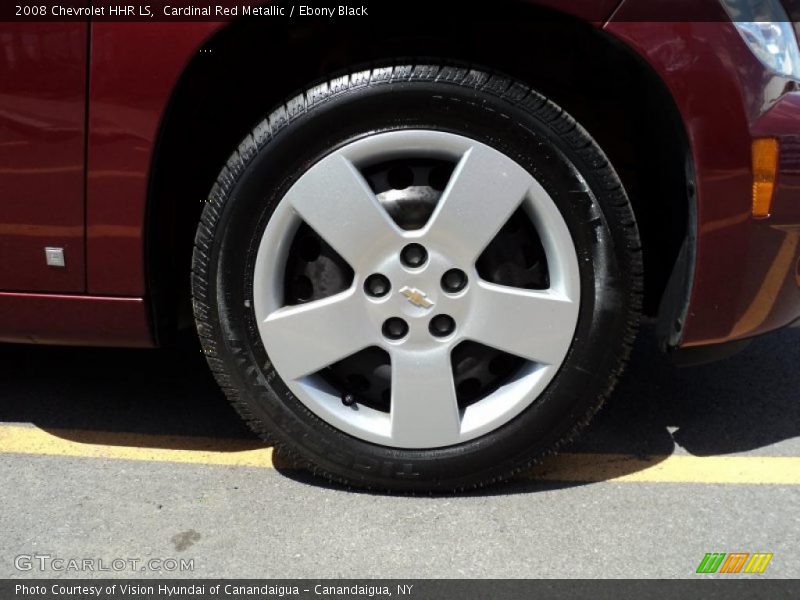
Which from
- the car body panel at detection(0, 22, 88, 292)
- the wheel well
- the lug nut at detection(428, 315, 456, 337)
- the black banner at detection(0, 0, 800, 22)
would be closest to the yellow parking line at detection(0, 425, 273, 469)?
the wheel well

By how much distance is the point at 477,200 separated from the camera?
2006 mm

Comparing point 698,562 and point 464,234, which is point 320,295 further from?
point 698,562

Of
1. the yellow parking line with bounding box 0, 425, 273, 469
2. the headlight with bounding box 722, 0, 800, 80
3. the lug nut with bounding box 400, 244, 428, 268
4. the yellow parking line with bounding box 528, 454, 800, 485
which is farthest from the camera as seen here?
the yellow parking line with bounding box 0, 425, 273, 469

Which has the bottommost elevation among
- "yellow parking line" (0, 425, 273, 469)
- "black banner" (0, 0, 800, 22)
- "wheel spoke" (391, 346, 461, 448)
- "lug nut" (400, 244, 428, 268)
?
"yellow parking line" (0, 425, 273, 469)

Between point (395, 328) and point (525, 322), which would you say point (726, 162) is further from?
point (395, 328)

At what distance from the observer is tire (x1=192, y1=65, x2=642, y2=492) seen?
6.50 feet

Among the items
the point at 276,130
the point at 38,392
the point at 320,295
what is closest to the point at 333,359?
the point at 320,295

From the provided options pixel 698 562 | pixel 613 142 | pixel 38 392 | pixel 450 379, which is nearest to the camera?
pixel 698 562

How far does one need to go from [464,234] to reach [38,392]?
1504 mm

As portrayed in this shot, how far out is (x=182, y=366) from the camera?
2916 mm

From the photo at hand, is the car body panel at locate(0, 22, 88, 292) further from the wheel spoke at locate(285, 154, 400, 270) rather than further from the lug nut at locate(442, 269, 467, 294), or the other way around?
the lug nut at locate(442, 269, 467, 294)

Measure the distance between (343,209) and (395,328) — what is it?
30cm

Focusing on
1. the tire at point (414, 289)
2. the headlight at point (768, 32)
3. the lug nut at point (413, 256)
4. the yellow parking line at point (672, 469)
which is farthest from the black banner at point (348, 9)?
the yellow parking line at point (672, 469)
